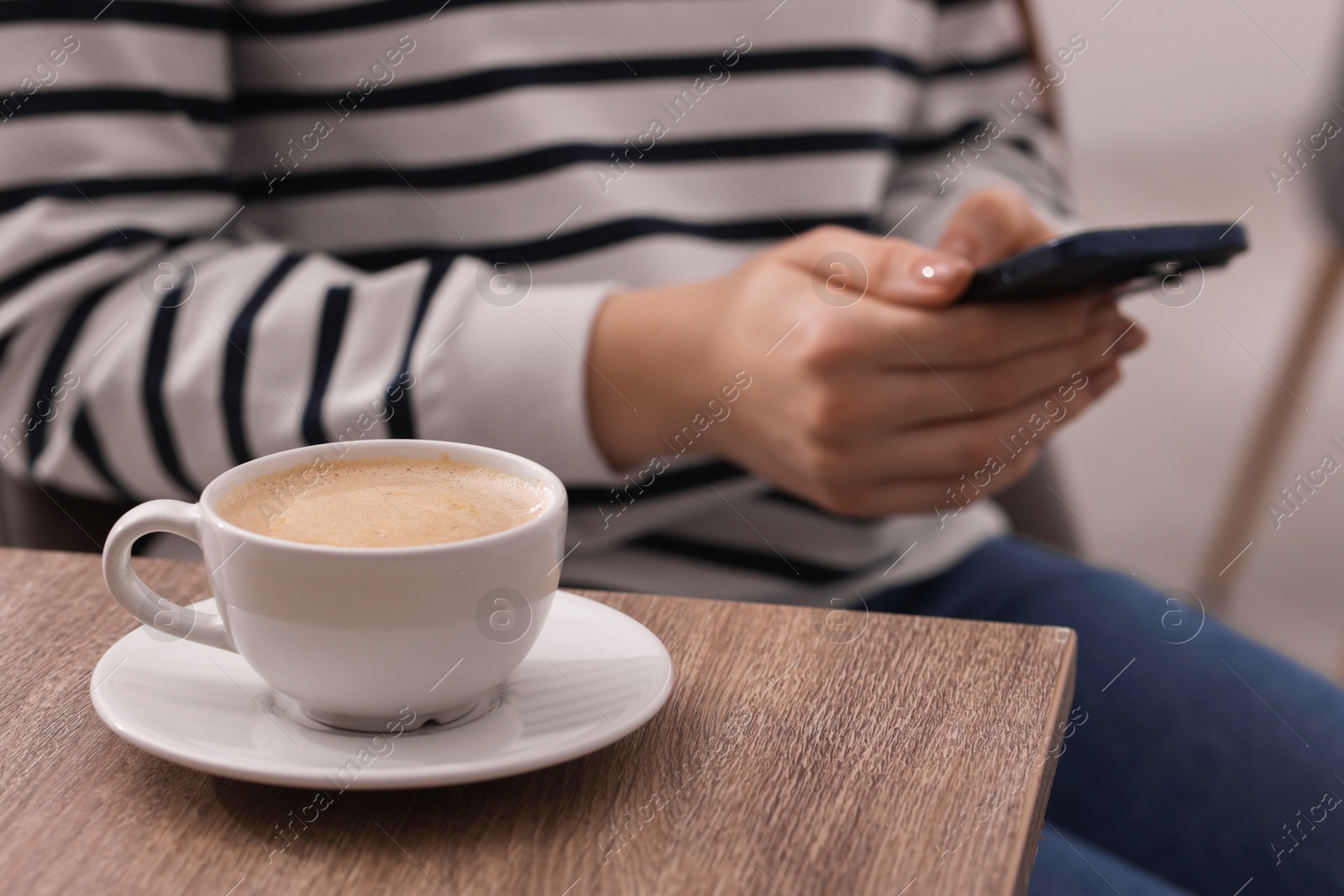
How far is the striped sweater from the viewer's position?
56 cm

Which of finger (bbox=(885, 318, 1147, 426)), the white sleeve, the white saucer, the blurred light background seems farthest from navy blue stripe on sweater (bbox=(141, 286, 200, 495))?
the blurred light background

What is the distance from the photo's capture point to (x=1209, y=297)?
2850 mm

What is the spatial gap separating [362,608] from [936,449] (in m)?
0.34

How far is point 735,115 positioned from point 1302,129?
3.59 feet

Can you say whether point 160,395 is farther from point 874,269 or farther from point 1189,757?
point 1189,757

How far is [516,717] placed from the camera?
31 centimetres

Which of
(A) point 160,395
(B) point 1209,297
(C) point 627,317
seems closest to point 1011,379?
(C) point 627,317

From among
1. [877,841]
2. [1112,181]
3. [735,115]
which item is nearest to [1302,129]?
[735,115]

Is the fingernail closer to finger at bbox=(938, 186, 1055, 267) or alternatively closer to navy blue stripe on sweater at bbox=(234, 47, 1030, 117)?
finger at bbox=(938, 186, 1055, 267)

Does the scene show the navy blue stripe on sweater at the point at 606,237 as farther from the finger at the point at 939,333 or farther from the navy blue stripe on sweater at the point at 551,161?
the finger at the point at 939,333

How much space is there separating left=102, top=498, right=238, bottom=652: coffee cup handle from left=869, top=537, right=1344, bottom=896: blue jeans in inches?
14.1

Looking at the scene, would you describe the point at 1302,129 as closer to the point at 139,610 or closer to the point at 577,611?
the point at 577,611

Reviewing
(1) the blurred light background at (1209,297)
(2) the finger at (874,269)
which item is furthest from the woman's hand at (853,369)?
(1) the blurred light background at (1209,297)

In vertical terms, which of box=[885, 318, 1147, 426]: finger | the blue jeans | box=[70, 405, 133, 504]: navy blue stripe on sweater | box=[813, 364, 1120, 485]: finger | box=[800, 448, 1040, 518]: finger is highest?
box=[70, 405, 133, 504]: navy blue stripe on sweater
